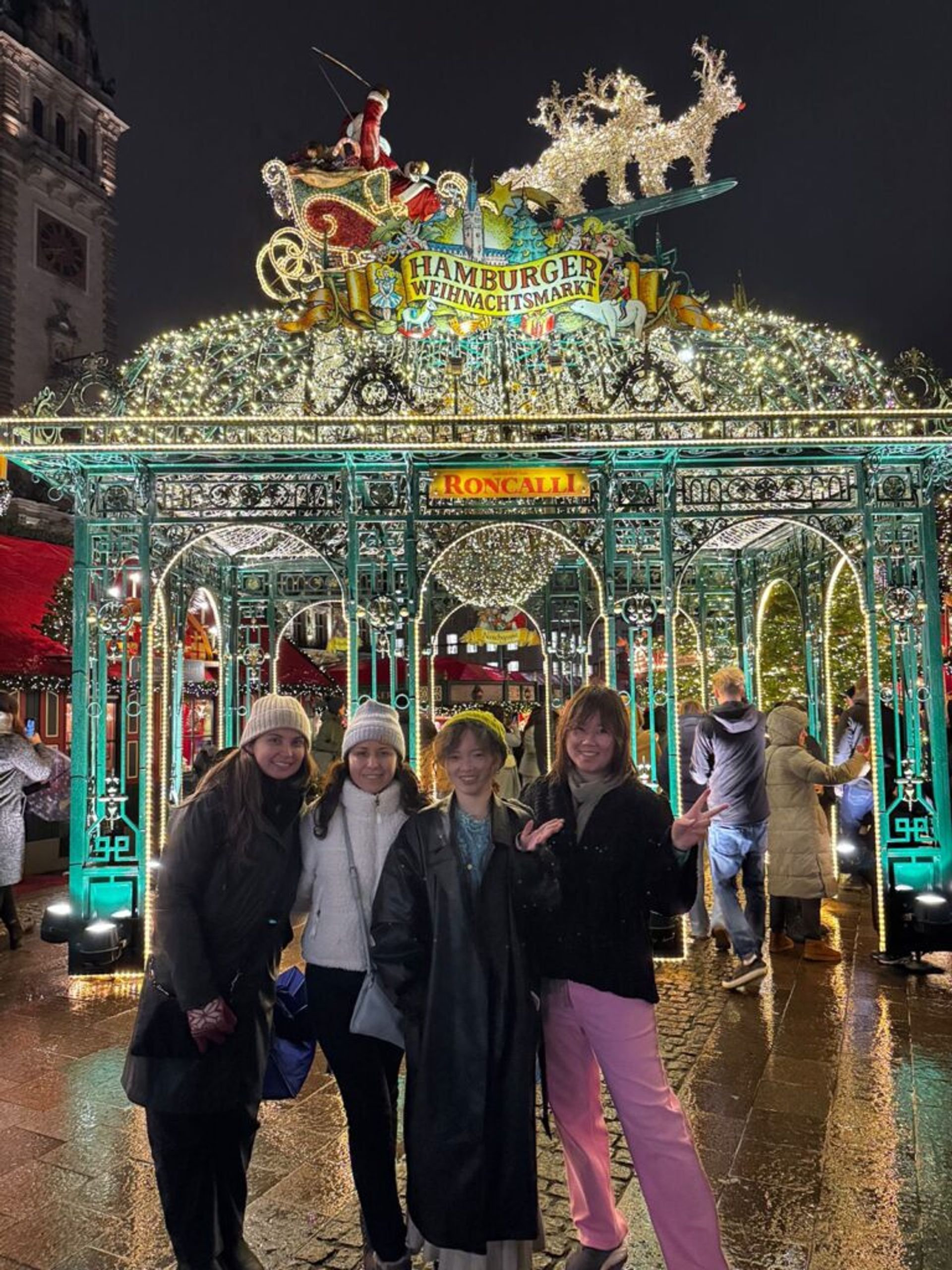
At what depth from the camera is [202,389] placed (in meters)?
6.65

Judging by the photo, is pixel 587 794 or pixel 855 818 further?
pixel 855 818

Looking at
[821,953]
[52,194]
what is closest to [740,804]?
[821,953]

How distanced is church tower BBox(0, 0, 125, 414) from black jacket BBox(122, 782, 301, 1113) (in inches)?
1290

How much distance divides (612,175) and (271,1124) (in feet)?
27.6

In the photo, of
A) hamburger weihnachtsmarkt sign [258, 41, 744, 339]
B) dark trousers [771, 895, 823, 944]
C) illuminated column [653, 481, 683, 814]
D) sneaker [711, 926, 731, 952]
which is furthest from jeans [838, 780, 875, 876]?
hamburger weihnachtsmarkt sign [258, 41, 744, 339]

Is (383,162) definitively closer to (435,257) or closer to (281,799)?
(435,257)

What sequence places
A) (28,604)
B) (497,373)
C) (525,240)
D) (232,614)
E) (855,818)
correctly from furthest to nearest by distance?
(232,614)
(28,604)
(855,818)
(497,373)
(525,240)

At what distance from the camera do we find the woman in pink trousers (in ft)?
8.60

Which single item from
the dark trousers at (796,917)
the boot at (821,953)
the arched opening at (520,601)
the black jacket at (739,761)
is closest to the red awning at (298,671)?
the arched opening at (520,601)

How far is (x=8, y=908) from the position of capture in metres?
7.15

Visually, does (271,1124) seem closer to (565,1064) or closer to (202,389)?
(565,1064)

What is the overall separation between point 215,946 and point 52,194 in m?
39.7

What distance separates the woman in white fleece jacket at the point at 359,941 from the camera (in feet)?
8.98

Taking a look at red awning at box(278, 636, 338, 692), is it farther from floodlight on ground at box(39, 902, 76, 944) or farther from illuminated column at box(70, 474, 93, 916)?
floodlight on ground at box(39, 902, 76, 944)
